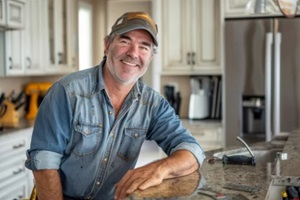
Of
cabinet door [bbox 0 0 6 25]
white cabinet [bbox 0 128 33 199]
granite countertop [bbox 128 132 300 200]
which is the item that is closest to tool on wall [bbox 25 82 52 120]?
white cabinet [bbox 0 128 33 199]

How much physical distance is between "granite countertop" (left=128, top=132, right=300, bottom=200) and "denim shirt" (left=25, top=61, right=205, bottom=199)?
128 millimetres

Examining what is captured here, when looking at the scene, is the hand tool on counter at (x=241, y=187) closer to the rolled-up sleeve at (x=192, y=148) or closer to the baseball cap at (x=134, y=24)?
the rolled-up sleeve at (x=192, y=148)

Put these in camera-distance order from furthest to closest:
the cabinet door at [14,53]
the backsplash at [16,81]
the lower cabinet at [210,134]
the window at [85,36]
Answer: the window at [85,36] < the lower cabinet at [210,134] < the backsplash at [16,81] < the cabinet door at [14,53]

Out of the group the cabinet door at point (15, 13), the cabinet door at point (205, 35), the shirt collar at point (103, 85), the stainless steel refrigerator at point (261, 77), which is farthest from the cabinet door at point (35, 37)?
the shirt collar at point (103, 85)

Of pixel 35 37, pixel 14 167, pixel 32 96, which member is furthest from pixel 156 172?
pixel 32 96

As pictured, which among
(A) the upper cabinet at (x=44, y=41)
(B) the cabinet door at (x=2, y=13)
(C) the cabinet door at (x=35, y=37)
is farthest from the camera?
(C) the cabinet door at (x=35, y=37)

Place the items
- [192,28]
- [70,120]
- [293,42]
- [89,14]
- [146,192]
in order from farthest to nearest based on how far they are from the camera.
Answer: [89,14] → [192,28] → [293,42] → [70,120] → [146,192]

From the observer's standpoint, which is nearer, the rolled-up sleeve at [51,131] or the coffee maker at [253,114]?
the rolled-up sleeve at [51,131]

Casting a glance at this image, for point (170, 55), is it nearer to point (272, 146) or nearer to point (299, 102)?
point (299, 102)

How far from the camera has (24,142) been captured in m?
3.67

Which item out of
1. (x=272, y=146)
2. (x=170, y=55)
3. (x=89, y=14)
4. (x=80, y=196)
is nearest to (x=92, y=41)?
(x=89, y=14)

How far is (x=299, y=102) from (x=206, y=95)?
3.47 feet

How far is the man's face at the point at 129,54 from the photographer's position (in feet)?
5.44

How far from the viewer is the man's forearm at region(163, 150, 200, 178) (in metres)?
1.62
